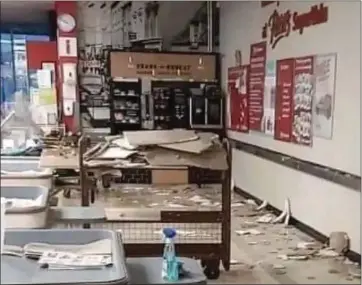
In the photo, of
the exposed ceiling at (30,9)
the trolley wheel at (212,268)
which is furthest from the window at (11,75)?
the trolley wheel at (212,268)

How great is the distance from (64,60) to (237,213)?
264cm

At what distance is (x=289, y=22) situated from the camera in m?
5.78

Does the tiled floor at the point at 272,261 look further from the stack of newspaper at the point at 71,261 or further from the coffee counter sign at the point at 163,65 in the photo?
the coffee counter sign at the point at 163,65

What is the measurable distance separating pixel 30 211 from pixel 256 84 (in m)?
5.02

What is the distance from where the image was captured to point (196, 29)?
8.42m

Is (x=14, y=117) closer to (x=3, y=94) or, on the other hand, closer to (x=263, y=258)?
(x=3, y=94)

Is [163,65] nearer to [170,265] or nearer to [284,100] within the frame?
[284,100]

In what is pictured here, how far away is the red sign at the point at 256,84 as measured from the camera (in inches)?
259

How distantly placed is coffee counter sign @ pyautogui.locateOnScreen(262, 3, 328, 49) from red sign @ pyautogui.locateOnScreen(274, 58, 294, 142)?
0.99 feet

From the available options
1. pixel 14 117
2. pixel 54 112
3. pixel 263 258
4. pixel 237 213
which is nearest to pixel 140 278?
pixel 14 117

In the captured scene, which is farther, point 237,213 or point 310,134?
point 237,213

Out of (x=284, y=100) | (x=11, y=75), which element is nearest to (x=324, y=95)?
(x=284, y=100)

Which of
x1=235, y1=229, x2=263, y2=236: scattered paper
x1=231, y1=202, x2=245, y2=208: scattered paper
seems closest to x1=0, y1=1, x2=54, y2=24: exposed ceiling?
x1=235, y1=229, x2=263, y2=236: scattered paper

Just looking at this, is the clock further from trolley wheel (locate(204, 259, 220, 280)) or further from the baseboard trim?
trolley wheel (locate(204, 259, 220, 280))
